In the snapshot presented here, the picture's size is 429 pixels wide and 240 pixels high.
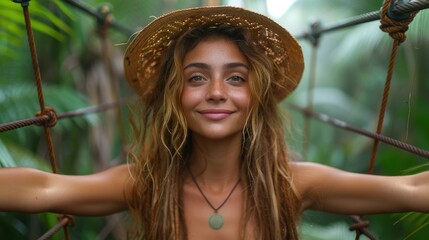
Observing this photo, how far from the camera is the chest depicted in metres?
1.21

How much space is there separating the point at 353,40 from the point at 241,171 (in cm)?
236

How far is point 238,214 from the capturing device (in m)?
1.23

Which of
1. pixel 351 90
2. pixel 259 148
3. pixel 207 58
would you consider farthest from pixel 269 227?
pixel 351 90

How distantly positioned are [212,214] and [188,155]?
17cm

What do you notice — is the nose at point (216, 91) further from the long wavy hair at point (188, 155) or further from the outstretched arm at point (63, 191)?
the outstretched arm at point (63, 191)

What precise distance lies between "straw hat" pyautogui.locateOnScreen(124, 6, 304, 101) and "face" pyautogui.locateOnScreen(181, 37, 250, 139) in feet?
0.21

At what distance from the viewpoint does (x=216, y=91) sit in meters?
1.11

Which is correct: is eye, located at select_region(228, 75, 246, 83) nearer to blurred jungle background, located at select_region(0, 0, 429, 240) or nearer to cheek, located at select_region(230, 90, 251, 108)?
cheek, located at select_region(230, 90, 251, 108)

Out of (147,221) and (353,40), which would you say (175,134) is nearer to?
(147,221)

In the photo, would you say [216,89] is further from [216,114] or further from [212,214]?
[212,214]

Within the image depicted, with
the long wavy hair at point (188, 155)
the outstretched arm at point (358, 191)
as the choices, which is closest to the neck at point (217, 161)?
the long wavy hair at point (188, 155)

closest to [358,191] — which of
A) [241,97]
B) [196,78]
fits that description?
[241,97]

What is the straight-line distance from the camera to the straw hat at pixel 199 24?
1168 mm

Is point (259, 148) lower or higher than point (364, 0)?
lower
